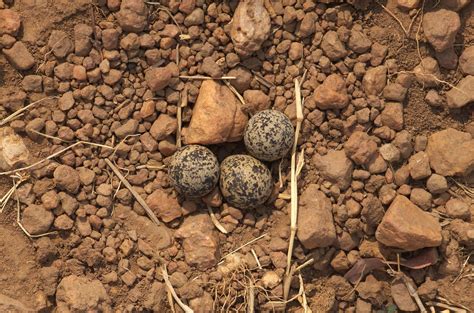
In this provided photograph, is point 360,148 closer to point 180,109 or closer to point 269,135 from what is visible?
point 269,135

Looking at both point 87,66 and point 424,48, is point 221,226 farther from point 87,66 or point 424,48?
point 424,48

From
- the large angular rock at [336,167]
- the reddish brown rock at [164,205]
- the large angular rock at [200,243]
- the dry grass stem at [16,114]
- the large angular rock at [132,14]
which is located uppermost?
the large angular rock at [132,14]

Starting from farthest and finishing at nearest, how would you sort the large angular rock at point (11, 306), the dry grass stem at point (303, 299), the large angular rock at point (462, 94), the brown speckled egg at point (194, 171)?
the dry grass stem at point (303, 299) → the large angular rock at point (462, 94) → the brown speckled egg at point (194, 171) → the large angular rock at point (11, 306)

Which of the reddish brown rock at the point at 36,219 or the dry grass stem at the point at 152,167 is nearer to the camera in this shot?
the reddish brown rock at the point at 36,219

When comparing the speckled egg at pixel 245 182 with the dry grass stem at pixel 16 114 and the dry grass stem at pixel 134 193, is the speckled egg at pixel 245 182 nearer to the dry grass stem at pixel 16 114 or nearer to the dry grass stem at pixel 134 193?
the dry grass stem at pixel 134 193

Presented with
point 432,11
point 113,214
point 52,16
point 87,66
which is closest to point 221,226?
point 113,214

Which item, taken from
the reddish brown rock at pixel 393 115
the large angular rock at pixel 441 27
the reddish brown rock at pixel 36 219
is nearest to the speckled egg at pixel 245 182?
the reddish brown rock at pixel 393 115

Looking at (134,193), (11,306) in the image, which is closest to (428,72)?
(134,193)

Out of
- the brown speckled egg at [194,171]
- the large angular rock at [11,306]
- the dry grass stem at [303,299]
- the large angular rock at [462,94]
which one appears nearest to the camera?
the large angular rock at [11,306]
